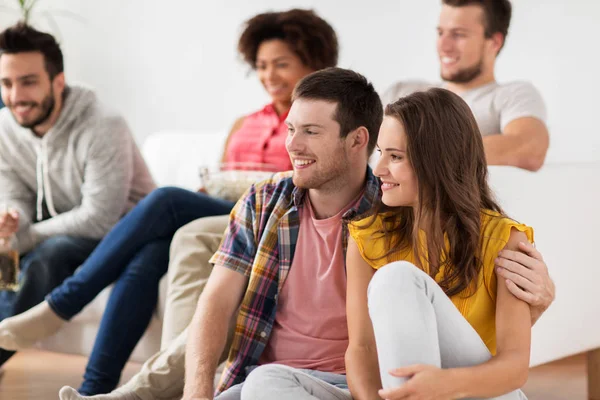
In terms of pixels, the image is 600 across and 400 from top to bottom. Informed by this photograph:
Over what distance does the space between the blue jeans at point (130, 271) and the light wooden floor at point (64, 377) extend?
48cm

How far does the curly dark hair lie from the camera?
2.82 m

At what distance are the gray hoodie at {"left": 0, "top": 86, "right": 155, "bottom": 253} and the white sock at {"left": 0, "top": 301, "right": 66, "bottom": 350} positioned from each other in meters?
0.39

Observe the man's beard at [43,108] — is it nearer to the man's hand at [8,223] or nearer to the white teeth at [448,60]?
the man's hand at [8,223]

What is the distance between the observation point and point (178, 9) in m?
4.18

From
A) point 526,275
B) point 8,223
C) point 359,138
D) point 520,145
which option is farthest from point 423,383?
point 8,223

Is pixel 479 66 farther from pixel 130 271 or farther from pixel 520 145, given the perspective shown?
pixel 130 271

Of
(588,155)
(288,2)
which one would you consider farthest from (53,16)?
(588,155)

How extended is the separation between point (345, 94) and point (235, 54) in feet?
7.58

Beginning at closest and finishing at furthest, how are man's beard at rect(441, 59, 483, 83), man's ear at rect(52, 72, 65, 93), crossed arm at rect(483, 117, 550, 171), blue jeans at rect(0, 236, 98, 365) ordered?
crossed arm at rect(483, 117, 550, 171) < blue jeans at rect(0, 236, 98, 365) < man's beard at rect(441, 59, 483, 83) < man's ear at rect(52, 72, 65, 93)

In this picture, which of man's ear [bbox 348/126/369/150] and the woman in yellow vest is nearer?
the woman in yellow vest

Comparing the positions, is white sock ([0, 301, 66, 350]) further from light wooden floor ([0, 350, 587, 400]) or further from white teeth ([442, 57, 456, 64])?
white teeth ([442, 57, 456, 64])

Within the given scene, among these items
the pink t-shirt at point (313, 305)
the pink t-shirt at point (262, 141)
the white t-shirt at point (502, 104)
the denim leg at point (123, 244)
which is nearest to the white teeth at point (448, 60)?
the white t-shirt at point (502, 104)


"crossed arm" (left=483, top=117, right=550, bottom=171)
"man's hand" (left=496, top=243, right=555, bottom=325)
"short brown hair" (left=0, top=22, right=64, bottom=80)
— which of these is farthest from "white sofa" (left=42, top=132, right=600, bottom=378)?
"short brown hair" (left=0, top=22, right=64, bottom=80)

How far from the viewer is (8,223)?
8.83 feet
